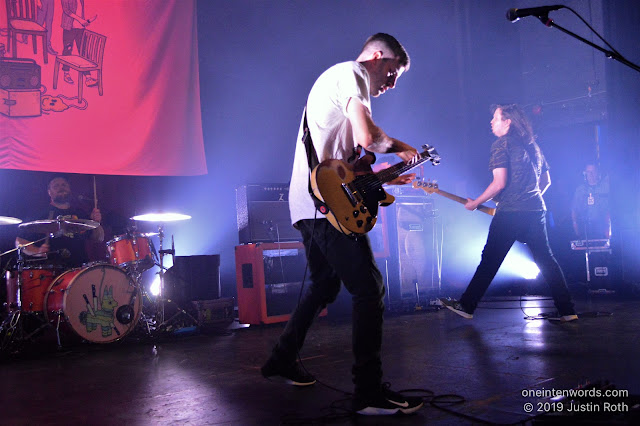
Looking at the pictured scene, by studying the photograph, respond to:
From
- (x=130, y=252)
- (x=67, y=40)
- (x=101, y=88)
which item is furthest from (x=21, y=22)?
(x=130, y=252)

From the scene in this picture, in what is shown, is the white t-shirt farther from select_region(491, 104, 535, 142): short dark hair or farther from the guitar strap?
select_region(491, 104, 535, 142): short dark hair

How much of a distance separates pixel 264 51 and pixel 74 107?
10.7ft

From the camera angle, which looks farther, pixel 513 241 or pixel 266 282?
pixel 266 282

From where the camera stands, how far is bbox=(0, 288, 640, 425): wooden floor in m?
2.40

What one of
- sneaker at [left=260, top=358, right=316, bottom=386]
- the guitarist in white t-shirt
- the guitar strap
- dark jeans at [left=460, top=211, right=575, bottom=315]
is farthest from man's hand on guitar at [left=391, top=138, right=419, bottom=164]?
dark jeans at [left=460, top=211, right=575, bottom=315]

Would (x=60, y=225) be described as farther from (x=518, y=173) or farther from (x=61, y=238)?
(x=518, y=173)

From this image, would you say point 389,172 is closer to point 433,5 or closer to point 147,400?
point 147,400

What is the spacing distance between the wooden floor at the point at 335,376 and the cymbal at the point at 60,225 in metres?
1.22

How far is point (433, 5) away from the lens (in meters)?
9.62

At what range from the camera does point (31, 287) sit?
5.45 meters

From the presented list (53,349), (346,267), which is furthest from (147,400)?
(53,349)

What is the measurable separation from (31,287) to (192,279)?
1791 mm

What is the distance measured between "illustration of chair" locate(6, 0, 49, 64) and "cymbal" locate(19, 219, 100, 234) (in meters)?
1.84

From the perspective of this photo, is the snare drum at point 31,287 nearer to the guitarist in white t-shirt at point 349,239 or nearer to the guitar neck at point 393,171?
the guitarist in white t-shirt at point 349,239
